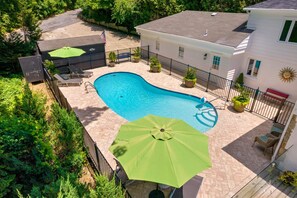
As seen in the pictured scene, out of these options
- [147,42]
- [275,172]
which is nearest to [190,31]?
[147,42]

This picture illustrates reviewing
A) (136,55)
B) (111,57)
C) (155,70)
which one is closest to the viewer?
(155,70)

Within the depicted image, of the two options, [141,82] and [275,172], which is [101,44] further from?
[275,172]

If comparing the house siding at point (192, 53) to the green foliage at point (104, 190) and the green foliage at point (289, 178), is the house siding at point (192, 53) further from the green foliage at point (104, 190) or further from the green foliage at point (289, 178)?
the green foliage at point (104, 190)

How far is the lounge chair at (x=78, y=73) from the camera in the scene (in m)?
18.0

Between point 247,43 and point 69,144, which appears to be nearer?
point 69,144

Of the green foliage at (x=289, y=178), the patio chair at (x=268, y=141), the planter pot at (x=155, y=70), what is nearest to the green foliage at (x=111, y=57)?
the planter pot at (x=155, y=70)

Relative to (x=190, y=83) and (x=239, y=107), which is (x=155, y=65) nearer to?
(x=190, y=83)

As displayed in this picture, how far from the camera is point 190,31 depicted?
19047 mm

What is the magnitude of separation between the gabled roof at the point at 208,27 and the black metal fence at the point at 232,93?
2882 millimetres

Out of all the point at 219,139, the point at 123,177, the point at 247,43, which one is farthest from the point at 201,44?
the point at 123,177

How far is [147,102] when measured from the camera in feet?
51.2

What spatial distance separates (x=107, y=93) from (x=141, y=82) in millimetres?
3601

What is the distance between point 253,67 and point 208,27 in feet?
20.4

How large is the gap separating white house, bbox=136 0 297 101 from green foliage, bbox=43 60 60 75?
37.1 feet
